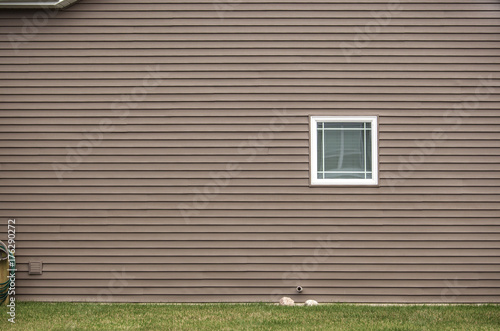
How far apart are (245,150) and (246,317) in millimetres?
2237

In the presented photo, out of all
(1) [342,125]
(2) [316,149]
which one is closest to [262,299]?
(2) [316,149]

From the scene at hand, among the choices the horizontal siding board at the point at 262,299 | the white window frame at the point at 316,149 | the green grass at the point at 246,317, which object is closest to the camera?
the green grass at the point at 246,317

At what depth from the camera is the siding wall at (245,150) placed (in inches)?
329

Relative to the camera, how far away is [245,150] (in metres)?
8.46

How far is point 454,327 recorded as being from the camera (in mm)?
7105

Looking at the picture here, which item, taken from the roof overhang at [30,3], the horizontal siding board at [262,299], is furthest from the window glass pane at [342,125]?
the roof overhang at [30,3]

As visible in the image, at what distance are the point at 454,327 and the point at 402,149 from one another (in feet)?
8.05

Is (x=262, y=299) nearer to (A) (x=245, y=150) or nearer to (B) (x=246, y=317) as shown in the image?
(B) (x=246, y=317)

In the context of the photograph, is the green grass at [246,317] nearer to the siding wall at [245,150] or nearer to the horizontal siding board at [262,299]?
the horizontal siding board at [262,299]

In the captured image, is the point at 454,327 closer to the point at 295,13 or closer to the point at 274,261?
the point at 274,261

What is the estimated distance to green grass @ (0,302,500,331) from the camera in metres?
7.12

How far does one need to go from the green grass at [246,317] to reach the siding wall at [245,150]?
14.0 inches

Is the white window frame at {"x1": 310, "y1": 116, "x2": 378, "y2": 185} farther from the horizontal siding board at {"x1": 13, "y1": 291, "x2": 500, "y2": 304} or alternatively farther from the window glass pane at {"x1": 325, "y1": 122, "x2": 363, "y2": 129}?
the horizontal siding board at {"x1": 13, "y1": 291, "x2": 500, "y2": 304}

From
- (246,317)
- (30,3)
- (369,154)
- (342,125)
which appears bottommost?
(246,317)
